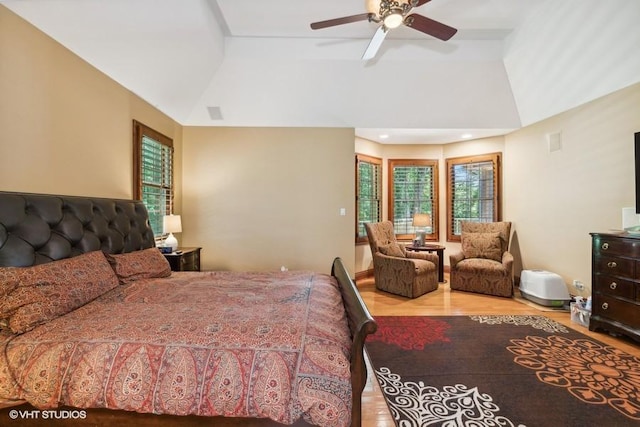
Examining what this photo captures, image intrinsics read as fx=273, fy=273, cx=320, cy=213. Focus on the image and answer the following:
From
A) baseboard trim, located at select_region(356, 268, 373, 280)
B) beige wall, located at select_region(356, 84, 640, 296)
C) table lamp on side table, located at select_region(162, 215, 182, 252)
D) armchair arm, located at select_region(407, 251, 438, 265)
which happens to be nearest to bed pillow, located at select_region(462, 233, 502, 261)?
beige wall, located at select_region(356, 84, 640, 296)

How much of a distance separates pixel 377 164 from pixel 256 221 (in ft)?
8.78

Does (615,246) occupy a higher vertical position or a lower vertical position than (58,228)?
lower

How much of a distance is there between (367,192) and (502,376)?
362cm

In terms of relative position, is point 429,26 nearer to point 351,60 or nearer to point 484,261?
point 351,60

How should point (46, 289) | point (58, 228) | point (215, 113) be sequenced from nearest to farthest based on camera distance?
point (46, 289), point (58, 228), point (215, 113)

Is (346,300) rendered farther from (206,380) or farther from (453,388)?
(453,388)

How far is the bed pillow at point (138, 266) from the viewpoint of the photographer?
2145 millimetres

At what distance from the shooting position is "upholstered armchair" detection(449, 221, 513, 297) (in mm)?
4090

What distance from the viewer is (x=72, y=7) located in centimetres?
204

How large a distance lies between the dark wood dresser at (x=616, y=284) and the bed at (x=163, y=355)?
9.34 feet

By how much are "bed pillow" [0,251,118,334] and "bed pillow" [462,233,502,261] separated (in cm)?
488

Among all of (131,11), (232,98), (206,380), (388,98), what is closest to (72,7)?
(131,11)

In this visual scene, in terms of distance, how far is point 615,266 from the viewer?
2.68 meters

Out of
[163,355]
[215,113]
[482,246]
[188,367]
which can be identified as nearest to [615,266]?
[482,246]
